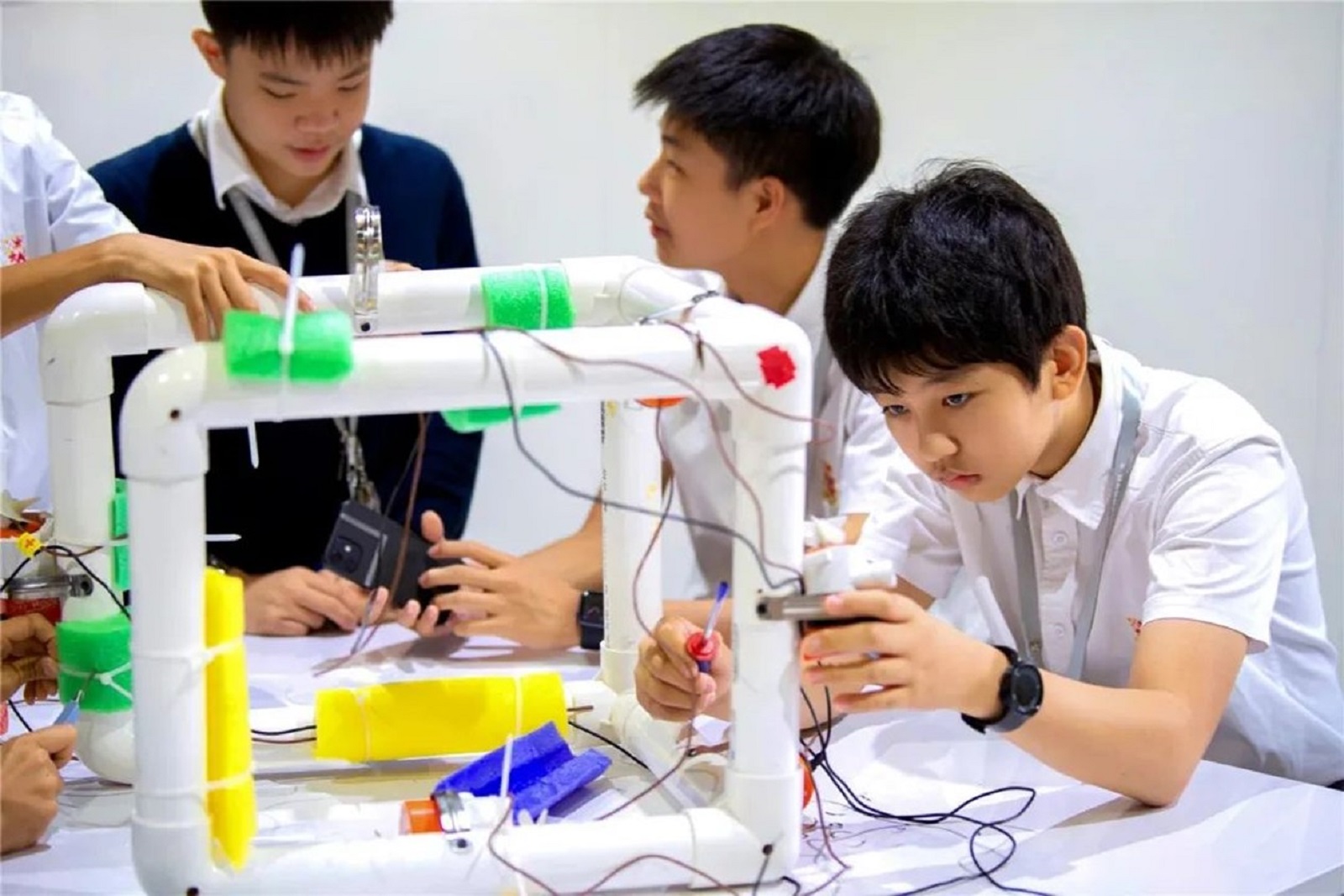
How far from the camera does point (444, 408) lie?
0.75 m

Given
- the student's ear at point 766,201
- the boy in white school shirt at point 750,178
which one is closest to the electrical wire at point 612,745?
the boy in white school shirt at point 750,178

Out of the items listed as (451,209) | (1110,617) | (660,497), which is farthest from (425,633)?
(451,209)

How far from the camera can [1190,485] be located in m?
1.08

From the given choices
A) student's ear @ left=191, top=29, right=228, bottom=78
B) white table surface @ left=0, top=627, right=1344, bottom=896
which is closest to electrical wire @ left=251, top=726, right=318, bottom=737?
white table surface @ left=0, top=627, right=1344, bottom=896

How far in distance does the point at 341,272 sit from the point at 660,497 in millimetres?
805

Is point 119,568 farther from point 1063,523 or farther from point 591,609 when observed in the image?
point 1063,523

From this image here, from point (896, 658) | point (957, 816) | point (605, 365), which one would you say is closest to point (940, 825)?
point (957, 816)

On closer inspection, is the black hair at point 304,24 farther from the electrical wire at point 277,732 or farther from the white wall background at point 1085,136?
the electrical wire at point 277,732

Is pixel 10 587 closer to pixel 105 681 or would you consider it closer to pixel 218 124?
pixel 105 681

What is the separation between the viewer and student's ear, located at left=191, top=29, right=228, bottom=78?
62.5 inches

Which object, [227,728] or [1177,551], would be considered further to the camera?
[1177,551]

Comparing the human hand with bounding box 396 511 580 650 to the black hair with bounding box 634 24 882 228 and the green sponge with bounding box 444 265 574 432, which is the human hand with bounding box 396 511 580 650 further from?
the black hair with bounding box 634 24 882 228

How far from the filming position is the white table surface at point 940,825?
856mm

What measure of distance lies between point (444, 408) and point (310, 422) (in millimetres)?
1135
